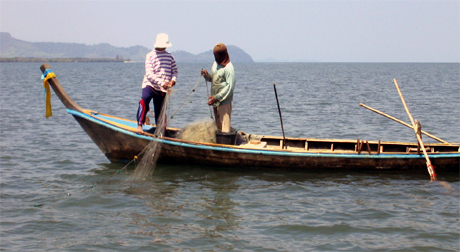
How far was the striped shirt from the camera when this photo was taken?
8.76 m

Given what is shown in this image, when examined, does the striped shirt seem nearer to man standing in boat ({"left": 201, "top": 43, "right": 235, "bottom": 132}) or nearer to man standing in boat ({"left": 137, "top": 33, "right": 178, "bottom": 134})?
man standing in boat ({"left": 137, "top": 33, "right": 178, "bottom": 134})

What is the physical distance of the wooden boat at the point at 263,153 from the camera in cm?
891

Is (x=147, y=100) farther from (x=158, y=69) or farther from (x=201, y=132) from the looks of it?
(x=201, y=132)

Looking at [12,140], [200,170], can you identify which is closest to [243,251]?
[200,170]

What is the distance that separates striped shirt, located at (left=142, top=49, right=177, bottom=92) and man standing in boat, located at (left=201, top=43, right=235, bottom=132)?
677 mm

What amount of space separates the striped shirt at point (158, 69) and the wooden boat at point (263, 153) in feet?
3.27

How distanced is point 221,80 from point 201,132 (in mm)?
1125

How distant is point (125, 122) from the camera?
34.3ft

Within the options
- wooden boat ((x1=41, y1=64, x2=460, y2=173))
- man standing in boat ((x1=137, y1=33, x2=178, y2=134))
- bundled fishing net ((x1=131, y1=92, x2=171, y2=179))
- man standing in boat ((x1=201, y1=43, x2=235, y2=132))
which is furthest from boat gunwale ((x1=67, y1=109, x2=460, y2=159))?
man standing in boat ((x1=201, y1=43, x2=235, y2=132))

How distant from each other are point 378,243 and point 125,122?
6.18 m

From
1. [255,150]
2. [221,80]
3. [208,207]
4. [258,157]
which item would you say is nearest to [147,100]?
[221,80]

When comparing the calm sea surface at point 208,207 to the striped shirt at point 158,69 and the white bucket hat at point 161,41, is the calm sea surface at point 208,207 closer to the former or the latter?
the striped shirt at point 158,69

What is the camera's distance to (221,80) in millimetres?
8969

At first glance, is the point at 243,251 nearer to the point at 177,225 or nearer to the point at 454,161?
the point at 177,225
